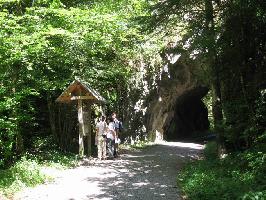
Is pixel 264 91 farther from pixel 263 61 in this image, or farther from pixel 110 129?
pixel 110 129

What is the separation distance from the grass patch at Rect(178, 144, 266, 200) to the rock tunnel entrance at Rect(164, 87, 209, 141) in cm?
1507

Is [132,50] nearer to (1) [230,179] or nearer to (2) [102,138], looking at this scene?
(2) [102,138]

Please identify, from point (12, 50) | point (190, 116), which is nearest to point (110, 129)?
point (12, 50)

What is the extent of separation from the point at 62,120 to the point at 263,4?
10.8m

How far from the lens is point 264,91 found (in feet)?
33.1

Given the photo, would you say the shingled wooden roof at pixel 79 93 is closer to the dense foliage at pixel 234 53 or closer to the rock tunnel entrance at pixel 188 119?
the dense foliage at pixel 234 53

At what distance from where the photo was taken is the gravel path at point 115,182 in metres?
8.66

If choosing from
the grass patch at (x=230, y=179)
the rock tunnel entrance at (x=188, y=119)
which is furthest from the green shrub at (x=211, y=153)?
the rock tunnel entrance at (x=188, y=119)

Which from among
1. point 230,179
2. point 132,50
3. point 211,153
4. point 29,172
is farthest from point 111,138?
point 230,179

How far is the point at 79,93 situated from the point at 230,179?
7.35 meters

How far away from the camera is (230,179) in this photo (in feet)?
28.1

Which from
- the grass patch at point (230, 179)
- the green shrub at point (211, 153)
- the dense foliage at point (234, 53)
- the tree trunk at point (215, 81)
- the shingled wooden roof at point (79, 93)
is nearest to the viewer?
the grass patch at point (230, 179)

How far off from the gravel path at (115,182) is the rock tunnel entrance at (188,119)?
12.7m

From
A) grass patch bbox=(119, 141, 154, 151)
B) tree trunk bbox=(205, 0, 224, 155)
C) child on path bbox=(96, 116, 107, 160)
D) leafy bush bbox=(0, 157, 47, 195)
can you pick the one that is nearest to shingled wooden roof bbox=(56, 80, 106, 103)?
child on path bbox=(96, 116, 107, 160)
